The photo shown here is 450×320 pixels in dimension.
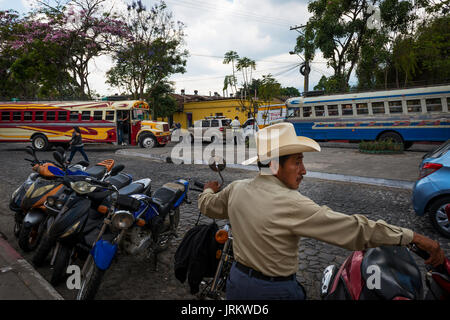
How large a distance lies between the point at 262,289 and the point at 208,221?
3.69 m

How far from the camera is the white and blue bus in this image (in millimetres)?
13945

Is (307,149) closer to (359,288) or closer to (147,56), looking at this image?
(359,288)

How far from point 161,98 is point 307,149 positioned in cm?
3480

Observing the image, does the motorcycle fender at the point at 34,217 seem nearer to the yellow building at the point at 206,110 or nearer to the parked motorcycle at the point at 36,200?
the parked motorcycle at the point at 36,200

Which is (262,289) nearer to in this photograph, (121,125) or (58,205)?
(58,205)

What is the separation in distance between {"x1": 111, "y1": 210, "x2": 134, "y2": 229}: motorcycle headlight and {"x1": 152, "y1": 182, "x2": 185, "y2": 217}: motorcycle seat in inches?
30.4

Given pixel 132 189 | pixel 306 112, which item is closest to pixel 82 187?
pixel 132 189

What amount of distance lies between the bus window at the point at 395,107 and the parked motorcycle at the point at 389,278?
50.1ft

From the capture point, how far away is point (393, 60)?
21.0 meters

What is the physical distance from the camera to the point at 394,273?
1.70 meters

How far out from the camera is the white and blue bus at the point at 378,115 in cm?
1395

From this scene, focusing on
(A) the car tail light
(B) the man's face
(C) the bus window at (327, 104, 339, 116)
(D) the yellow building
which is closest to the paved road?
(A) the car tail light

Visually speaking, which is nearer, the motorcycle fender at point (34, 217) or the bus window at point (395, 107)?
the motorcycle fender at point (34, 217)

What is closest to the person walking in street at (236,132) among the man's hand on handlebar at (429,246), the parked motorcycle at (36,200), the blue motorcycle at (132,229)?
the blue motorcycle at (132,229)
